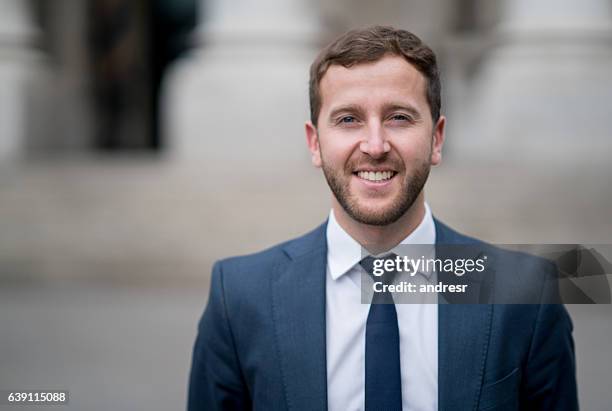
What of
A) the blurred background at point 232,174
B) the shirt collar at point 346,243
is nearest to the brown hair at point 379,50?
the shirt collar at point 346,243

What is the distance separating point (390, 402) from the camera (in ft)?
7.27

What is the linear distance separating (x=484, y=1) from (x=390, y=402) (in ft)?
38.0

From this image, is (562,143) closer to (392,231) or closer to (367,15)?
(367,15)

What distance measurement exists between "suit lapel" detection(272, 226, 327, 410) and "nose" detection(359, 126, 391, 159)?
377mm

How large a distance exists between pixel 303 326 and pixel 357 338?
0.50 feet

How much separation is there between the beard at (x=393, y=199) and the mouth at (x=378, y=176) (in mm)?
16

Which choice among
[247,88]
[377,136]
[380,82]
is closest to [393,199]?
[377,136]

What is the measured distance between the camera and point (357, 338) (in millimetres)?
2338

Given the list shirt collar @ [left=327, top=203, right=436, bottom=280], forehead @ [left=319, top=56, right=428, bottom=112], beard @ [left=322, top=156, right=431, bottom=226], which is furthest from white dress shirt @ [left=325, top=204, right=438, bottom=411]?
forehead @ [left=319, top=56, right=428, bottom=112]

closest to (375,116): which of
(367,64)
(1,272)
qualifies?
(367,64)

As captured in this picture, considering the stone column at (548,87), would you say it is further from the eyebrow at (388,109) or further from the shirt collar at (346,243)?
the eyebrow at (388,109)

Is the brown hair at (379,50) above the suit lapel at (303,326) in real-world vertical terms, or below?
above

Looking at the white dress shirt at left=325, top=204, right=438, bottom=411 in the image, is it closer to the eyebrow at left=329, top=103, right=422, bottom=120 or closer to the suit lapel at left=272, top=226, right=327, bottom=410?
the suit lapel at left=272, top=226, right=327, bottom=410

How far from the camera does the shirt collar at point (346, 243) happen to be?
7.82 feet
